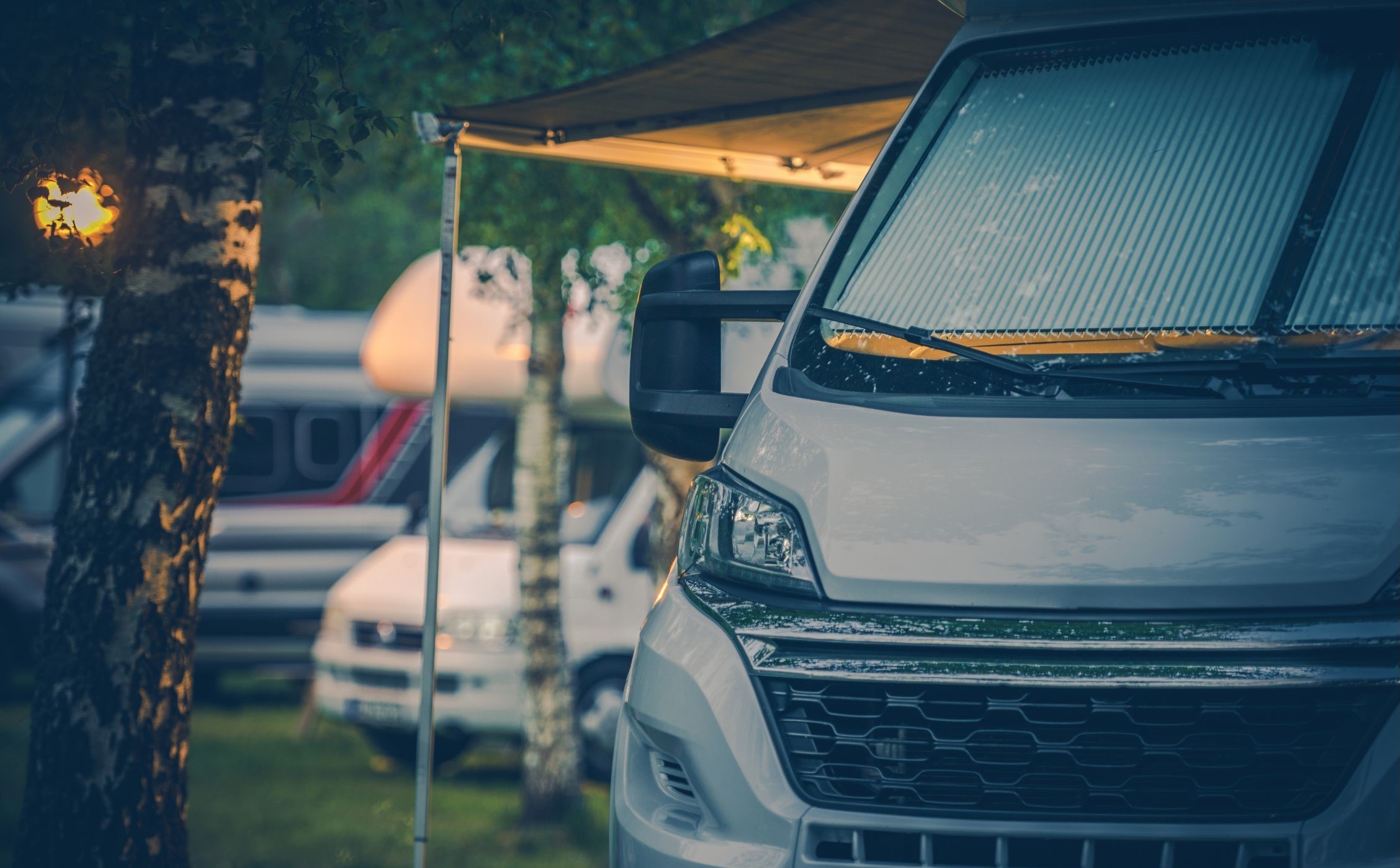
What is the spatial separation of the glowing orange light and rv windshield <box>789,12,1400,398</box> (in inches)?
82.7

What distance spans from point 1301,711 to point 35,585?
443 inches

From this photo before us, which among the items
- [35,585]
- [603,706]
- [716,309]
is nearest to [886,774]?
[716,309]

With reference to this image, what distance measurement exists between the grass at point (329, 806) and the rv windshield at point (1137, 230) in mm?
4949

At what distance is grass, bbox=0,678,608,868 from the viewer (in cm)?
737

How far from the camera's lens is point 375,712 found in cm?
938

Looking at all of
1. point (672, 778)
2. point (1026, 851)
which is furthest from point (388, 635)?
point (1026, 851)

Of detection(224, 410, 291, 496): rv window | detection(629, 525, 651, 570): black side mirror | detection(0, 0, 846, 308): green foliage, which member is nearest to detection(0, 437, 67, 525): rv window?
detection(224, 410, 291, 496): rv window

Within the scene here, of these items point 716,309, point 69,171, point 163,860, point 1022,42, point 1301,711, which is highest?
point 1022,42

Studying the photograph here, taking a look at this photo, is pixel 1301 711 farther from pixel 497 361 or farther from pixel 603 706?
pixel 497 361

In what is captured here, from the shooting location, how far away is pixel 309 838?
765 centimetres

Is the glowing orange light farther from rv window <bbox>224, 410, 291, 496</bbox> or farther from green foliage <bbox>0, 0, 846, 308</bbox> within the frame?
rv window <bbox>224, 410, 291, 496</bbox>

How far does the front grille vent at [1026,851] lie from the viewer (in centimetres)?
238

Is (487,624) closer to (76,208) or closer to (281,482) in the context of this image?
(281,482)

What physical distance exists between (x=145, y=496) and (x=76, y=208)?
876mm
